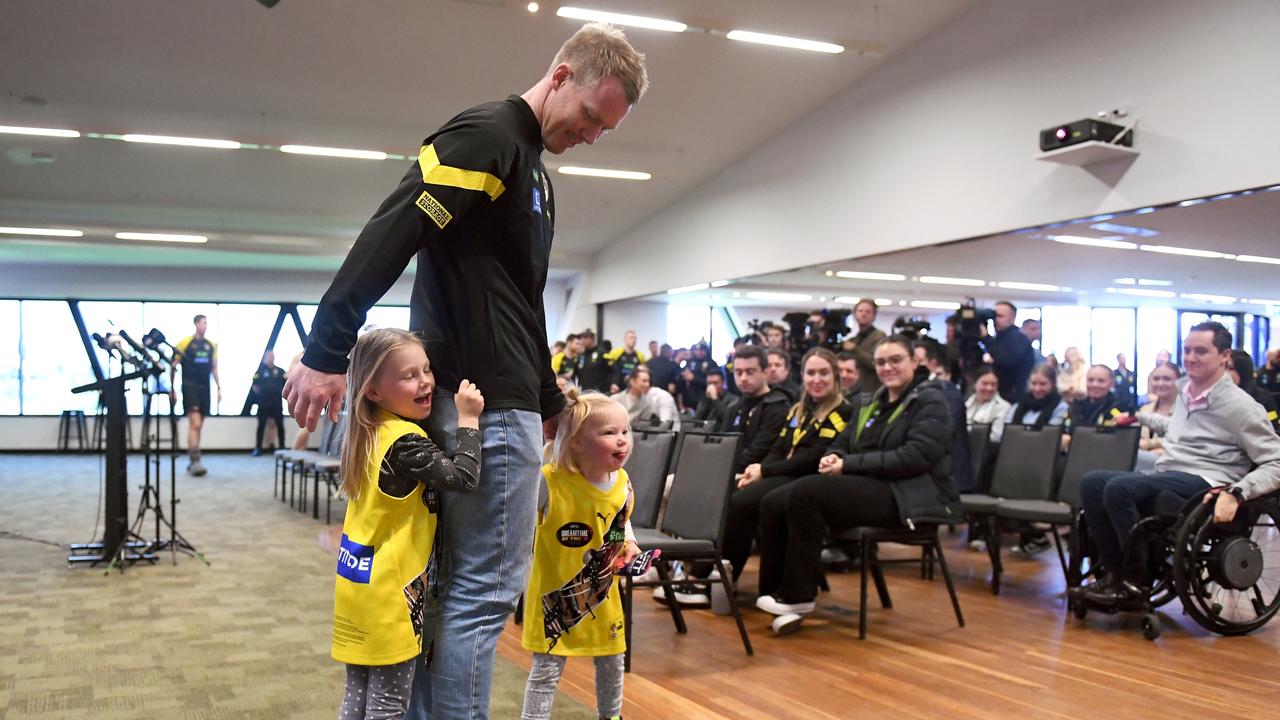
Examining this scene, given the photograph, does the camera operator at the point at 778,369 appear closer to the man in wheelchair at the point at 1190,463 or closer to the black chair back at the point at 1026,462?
the black chair back at the point at 1026,462

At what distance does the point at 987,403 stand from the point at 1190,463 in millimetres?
2373

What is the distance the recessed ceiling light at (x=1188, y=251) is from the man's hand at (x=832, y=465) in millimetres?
3013

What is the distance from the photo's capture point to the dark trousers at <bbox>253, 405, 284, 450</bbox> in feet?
46.4

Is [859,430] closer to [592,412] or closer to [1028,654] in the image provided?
[1028,654]

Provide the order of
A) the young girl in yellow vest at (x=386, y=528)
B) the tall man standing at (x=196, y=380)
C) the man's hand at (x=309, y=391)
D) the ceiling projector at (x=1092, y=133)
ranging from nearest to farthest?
the man's hand at (x=309, y=391) < the young girl in yellow vest at (x=386, y=528) < the ceiling projector at (x=1092, y=133) < the tall man standing at (x=196, y=380)

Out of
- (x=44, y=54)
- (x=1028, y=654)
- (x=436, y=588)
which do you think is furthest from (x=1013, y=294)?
(x=44, y=54)

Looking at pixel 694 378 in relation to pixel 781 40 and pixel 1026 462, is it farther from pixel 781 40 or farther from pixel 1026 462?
pixel 1026 462

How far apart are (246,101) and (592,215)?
4.91 m

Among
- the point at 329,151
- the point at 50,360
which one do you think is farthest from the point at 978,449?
the point at 50,360

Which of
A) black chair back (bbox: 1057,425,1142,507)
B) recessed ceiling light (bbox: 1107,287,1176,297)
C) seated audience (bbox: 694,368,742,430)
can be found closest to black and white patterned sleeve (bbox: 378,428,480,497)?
black chair back (bbox: 1057,425,1142,507)

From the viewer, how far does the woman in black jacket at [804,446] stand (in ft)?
13.5

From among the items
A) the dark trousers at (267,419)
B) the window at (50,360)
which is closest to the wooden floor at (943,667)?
the dark trousers at (267,419)

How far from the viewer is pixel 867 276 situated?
27.3 feet

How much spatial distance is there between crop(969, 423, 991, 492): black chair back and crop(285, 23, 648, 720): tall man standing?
13.3 ft
